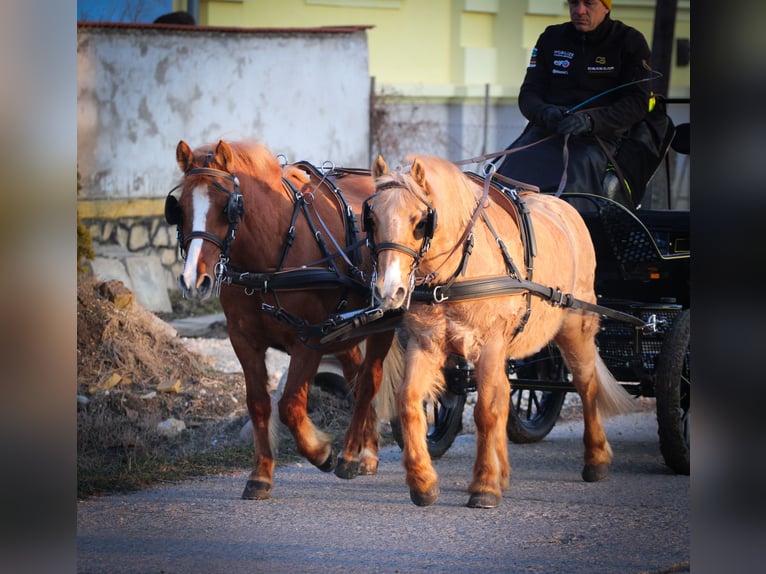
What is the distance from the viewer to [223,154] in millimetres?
5473

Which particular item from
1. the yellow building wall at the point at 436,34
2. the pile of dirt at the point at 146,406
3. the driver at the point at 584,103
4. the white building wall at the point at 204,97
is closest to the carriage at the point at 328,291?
the driver at the point at 584,103

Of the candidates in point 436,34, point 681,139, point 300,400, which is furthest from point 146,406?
point 436,34

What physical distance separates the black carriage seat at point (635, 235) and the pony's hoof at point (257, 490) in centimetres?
233

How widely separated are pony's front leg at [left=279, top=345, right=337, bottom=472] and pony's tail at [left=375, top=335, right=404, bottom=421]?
67 centimetres

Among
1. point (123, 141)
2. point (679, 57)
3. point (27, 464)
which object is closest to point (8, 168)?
point (27, 464)

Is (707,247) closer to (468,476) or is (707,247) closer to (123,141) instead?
(468,476)

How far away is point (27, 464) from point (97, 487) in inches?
128

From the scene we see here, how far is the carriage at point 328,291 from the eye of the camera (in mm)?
5348

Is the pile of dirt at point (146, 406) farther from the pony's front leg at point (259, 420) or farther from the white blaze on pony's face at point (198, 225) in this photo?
the white blaze on pony's face at point (198, 225)

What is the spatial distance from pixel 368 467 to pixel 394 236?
79.2 inches

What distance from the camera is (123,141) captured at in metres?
11.4

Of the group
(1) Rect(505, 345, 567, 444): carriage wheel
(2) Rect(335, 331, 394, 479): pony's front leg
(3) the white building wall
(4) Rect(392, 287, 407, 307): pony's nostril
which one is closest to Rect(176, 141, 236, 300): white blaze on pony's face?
(4) Rect(392, 287, 407, 307): pony's nostril

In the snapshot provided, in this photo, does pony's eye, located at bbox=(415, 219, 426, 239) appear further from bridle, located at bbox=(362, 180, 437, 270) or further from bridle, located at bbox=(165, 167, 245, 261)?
bridle, located at bbox=(165, 167, 245, 261)

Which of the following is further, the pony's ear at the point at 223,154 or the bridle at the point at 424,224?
the pony's ear at the point at 223,154
